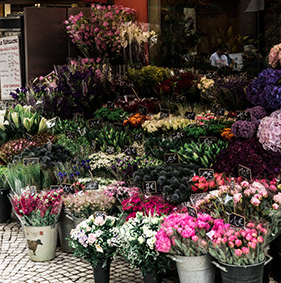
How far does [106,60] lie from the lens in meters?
7.38

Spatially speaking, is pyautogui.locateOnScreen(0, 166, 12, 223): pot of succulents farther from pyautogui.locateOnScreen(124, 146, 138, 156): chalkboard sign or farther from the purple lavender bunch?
the purple lavender bunch

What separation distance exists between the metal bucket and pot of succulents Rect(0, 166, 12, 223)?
8.45 ft

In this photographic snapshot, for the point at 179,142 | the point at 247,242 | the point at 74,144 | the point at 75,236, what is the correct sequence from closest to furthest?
1. the point at 247,242
2. the point at 75,236
3. the point at 179,142
4. the point at 74,144

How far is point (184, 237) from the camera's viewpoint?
3.21m

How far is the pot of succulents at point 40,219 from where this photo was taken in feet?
14.1

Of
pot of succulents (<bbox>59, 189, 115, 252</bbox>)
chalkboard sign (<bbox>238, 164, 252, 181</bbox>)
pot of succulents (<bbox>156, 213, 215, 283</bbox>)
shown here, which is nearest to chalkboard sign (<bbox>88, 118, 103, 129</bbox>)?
pot of succulents (<bbox>59, 189, 115, 252</bbox>)

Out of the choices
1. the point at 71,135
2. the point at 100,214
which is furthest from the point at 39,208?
the point at 71,135

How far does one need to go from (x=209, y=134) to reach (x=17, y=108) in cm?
236

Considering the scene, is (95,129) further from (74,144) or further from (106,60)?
(106,60)

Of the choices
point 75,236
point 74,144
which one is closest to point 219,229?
point 75,236

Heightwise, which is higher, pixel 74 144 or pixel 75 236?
pixel 74 144

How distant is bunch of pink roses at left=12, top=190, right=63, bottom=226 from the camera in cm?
431

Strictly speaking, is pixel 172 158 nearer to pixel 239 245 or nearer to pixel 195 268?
pixel 195 268

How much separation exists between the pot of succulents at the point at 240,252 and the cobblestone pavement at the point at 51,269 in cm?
82
